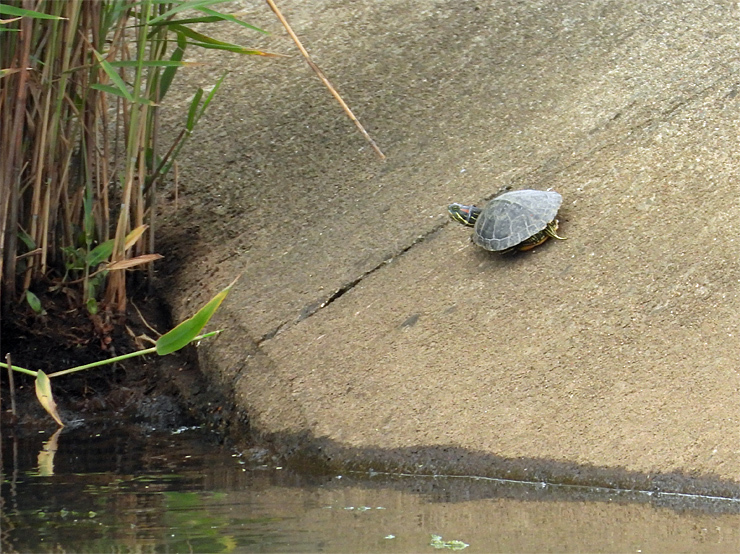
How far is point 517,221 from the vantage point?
3.70 metres

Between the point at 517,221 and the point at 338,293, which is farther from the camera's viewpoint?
the point at 338,293

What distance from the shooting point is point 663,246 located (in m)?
3.62

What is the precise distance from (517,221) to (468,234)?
0.36 meters

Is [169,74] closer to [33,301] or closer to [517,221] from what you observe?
[33,301]

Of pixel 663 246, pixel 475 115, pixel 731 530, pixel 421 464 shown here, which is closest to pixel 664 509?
pixel 731 530

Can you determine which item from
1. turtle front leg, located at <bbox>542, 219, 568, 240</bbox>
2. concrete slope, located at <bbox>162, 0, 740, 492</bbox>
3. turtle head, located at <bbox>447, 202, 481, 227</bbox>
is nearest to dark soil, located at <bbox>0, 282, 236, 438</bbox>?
concrete slope, located at <bbox>162, 0, 740, 492</bbox>

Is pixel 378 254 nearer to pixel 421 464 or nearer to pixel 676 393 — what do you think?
pixel 421 464

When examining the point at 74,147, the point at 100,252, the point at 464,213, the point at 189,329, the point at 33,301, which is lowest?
the point at 189,329

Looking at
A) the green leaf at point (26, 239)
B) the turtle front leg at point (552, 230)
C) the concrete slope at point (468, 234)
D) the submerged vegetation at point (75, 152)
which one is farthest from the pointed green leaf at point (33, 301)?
the turtle front leg at point (552, 230)

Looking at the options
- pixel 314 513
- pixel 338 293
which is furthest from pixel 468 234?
pixel 314 513

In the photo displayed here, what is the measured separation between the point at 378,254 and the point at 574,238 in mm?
809

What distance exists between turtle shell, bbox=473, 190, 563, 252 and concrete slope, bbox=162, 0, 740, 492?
13 cm

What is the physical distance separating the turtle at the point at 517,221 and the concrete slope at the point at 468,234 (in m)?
0.09

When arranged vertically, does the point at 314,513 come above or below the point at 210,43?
below
